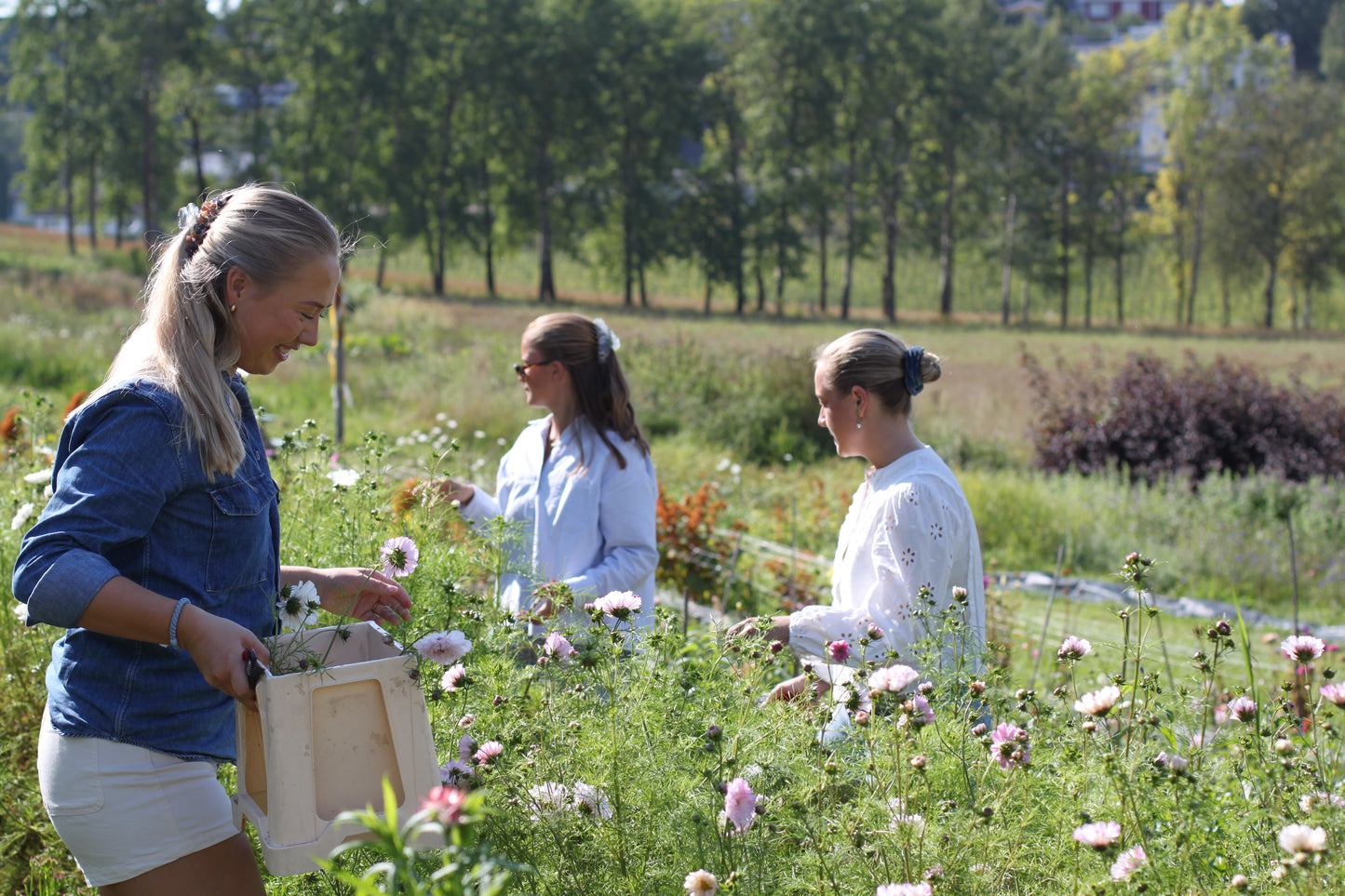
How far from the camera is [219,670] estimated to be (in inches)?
57.6

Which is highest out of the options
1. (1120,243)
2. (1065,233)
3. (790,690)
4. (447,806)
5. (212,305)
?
(1065,233)

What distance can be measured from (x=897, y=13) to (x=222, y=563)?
43242 mm

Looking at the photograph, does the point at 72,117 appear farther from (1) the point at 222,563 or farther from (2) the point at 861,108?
(1) the point at 222,563

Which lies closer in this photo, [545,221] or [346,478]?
[346,478]

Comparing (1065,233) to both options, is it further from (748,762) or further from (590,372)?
(748,762)

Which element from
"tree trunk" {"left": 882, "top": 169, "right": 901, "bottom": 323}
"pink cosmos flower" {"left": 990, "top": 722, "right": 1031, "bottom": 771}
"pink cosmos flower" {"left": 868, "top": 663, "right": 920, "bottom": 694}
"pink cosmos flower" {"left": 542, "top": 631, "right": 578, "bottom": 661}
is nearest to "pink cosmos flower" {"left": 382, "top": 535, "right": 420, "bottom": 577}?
"pink cosmos flower" {"left": 542, "top": 631, "right": 578, "bottom": 661}

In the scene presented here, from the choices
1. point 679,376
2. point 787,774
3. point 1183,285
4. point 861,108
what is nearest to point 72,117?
point 861,108

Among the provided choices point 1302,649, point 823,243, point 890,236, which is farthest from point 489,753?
point 823,243

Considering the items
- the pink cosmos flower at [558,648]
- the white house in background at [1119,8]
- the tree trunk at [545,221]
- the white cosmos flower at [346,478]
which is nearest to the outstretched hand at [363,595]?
the pink cosmos flower at [558,648]

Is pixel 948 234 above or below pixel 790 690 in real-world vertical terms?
above

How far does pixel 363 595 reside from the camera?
187 centimetres

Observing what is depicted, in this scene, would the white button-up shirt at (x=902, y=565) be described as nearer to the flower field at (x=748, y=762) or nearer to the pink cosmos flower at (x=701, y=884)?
the flower field at (x=748, y=762)

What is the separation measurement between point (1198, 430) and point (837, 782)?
Answer: 1099cm

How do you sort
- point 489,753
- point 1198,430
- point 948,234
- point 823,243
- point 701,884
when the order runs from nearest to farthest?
1. point 701,884
2. point 489,753
3. point 1198,430
4. point 948,234
5. point 823,243
